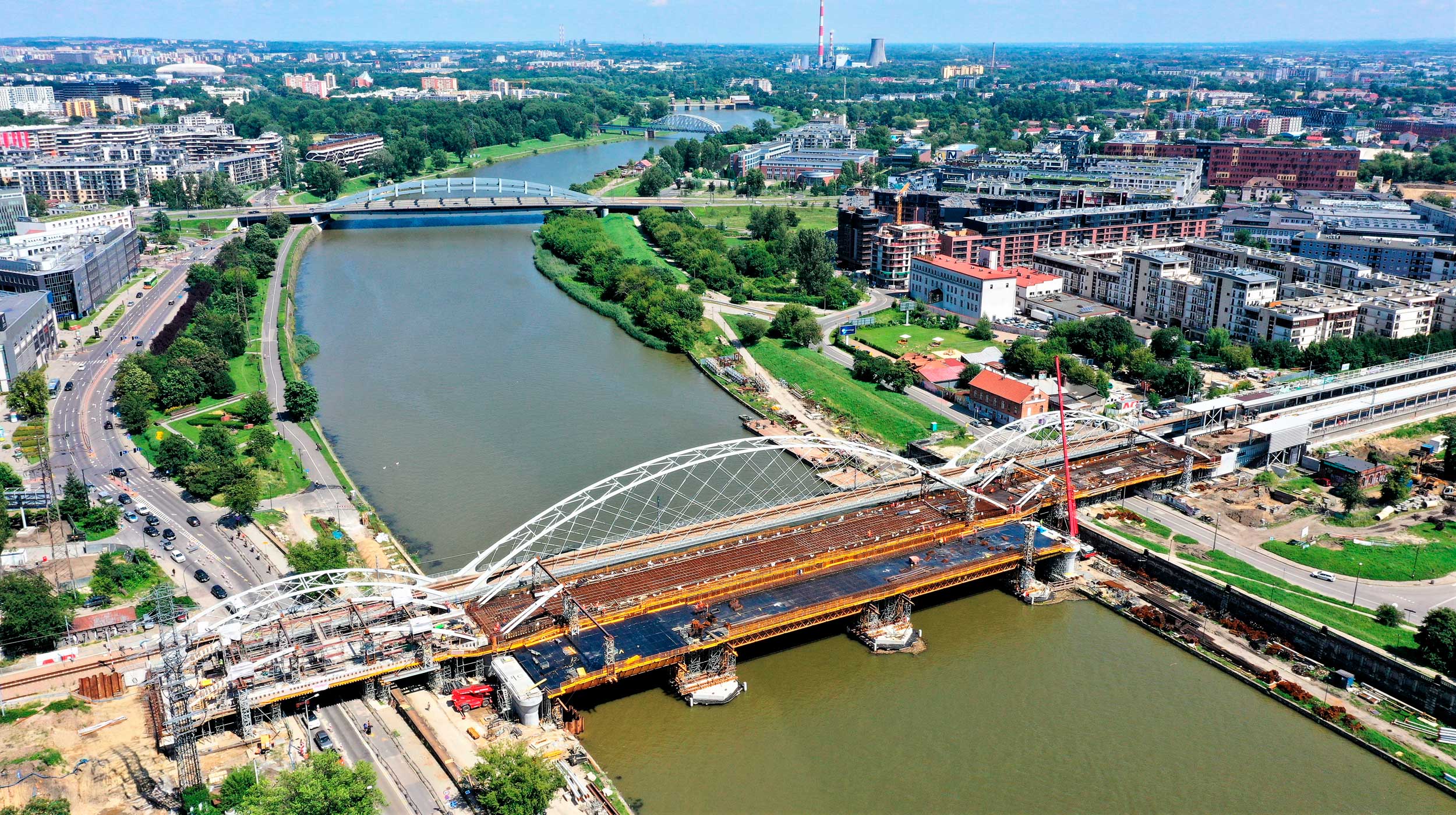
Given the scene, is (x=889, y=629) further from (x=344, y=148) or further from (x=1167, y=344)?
(x=344, y=148)

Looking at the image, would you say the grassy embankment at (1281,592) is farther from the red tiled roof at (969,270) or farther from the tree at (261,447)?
the tree at (261,447)

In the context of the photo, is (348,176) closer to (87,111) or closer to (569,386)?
(87,111)

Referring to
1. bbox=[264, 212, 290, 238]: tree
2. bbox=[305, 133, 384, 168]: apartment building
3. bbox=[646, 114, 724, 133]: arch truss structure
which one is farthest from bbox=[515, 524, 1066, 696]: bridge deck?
bbox=[646, 114, 724, 133]: arch truss structure

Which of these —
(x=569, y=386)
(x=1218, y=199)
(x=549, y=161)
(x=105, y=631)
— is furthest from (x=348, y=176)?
(x=105, y=631)

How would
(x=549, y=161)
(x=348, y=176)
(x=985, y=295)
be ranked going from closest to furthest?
(x=985, y=295) < (x=348, y=176) < (x=549, y=161)

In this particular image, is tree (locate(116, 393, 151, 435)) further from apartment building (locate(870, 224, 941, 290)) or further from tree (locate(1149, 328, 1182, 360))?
tree (locate(1149, 328, 1182, 360))

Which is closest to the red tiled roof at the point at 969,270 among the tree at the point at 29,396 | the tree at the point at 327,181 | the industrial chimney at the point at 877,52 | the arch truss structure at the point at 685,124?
the tree at the point at 29,396

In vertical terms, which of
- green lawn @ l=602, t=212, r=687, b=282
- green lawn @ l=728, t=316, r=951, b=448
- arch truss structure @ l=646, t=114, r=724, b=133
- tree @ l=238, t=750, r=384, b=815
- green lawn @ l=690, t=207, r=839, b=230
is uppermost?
arch truss structure @ l=646, t=114, r=724, b=133
